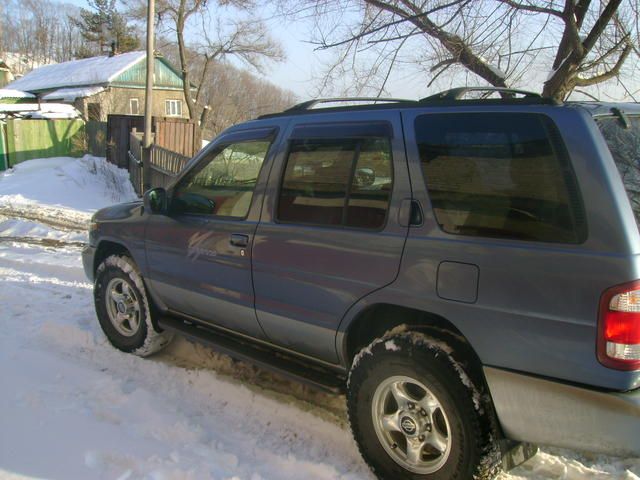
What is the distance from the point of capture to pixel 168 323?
3924 mm

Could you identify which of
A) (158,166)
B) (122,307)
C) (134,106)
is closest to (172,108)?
(134,106)

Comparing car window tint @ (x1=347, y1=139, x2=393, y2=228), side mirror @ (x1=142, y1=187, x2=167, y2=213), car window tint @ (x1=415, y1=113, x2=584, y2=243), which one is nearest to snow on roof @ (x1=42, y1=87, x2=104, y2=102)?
side mirror @ (x1=142, y1=187, x2=167, y2=213)

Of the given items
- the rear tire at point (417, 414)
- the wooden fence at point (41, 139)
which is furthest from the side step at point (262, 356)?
the wooden fence at point (41, 139)

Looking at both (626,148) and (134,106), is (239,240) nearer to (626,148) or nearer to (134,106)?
(626,148)

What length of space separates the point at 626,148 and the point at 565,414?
118 cm

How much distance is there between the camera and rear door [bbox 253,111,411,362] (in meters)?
2.66

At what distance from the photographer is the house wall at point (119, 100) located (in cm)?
3105

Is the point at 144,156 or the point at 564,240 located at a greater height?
the point at 564,240

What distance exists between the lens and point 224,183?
11.7 ft

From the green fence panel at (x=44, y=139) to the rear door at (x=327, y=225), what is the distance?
18.6 meters

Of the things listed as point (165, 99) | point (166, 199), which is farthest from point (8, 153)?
point (165, 99)

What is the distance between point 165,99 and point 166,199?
3868 centimetres

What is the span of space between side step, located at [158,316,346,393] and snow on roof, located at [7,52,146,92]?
33530 millimetres

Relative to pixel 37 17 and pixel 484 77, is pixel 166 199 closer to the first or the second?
pixel 484 77
